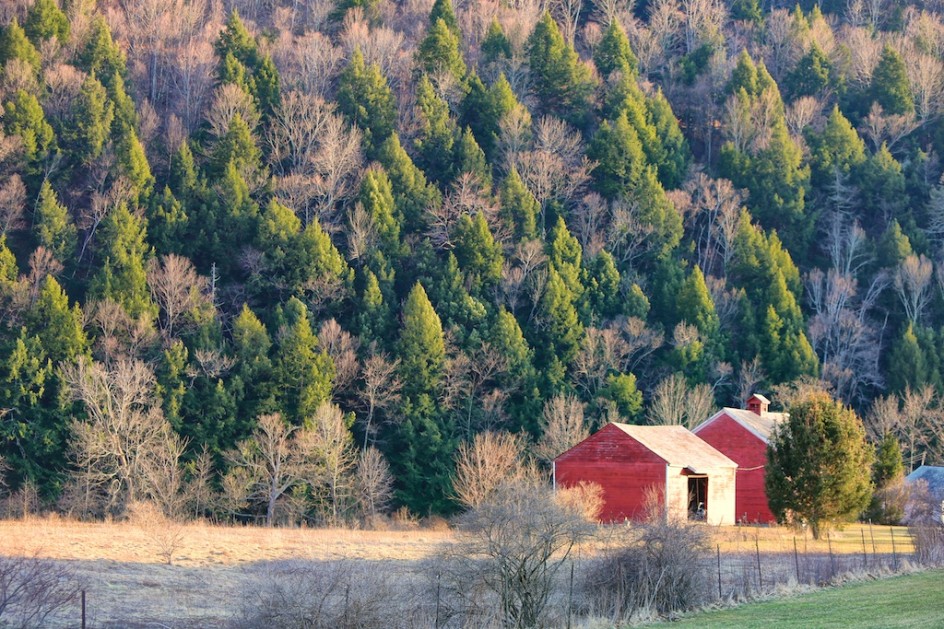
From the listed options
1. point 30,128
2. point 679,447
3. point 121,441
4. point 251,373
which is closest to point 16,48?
point 30,128

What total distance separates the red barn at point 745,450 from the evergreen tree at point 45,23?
166 ft

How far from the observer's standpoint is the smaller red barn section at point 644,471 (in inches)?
2189

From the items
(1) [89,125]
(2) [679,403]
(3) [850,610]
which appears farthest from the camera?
(1) [89,125]

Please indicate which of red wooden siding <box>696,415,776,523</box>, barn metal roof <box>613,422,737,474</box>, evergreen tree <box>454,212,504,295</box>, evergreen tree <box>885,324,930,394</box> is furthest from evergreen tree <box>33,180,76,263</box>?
evergreen tree <box>885,324,930,394</box>

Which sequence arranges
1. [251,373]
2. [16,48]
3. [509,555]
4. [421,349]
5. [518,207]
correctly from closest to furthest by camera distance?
[509,555] → [251,373] → [421,349] → [518,207] → [16,48]

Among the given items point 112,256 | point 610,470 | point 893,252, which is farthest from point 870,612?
point 893,252

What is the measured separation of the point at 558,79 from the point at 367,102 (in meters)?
15.8

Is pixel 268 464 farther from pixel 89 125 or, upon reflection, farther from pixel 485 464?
pixel 89 125

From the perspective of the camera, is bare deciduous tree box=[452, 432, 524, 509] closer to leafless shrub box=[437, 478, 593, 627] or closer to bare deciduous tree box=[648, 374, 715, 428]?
bare deciduous tree box=[648, 374, 715, 428]

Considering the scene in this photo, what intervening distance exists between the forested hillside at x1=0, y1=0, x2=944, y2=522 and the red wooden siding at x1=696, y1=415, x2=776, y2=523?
8.08m

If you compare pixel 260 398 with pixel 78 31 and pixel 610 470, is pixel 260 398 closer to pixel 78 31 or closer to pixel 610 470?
pixel 610 470

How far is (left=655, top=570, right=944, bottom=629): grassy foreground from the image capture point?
26078 millimetres

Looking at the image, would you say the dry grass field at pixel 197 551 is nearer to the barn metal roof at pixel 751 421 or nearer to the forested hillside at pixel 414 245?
the barn metal roof at pixel 751 421

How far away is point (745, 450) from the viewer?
62156 mm
